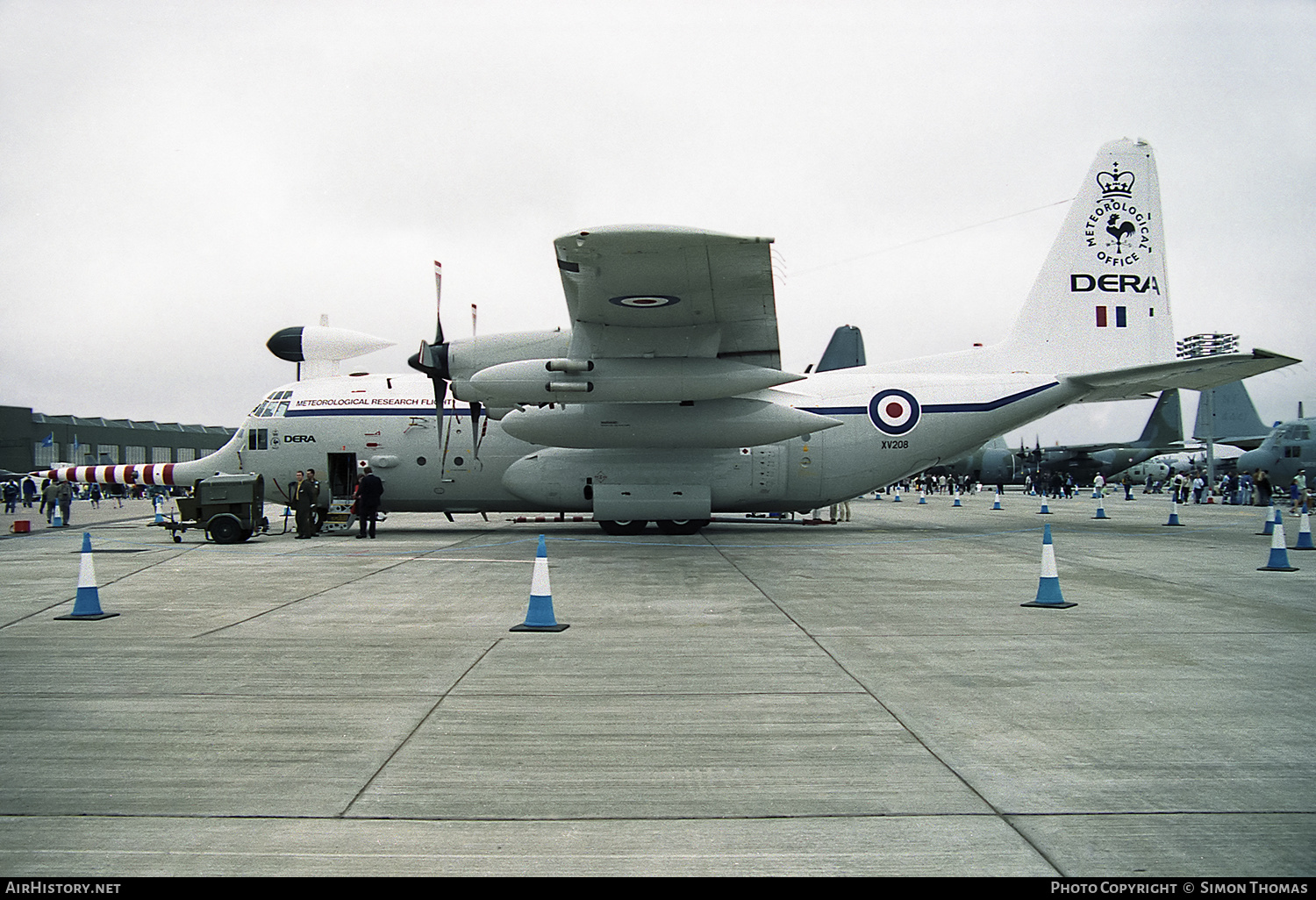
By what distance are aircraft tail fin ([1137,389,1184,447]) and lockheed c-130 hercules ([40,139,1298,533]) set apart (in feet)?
132

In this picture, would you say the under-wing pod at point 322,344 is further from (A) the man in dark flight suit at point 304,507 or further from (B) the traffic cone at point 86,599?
(B) the traffic cone at point 86,599

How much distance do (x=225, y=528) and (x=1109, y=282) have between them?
64.6 ft

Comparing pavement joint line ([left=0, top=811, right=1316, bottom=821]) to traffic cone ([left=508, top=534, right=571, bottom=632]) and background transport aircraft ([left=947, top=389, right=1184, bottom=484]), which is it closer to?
traffic cone ([left=508, top=534, right=571, bottom=632])

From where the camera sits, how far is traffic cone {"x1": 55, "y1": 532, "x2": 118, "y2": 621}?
8.45m

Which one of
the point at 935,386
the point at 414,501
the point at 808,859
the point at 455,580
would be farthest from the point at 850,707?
the point at 414,501

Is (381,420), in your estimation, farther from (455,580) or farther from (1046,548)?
(1046,548)

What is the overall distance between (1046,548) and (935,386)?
9.72m

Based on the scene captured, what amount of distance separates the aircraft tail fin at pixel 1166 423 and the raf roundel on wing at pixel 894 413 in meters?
43.2

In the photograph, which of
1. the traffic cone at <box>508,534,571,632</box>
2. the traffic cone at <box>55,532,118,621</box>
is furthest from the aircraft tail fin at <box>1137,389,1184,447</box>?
the traffic cone at <box>55,532,118,621</box>

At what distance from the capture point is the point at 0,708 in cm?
529

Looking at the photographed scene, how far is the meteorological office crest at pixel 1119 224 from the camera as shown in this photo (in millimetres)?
18266

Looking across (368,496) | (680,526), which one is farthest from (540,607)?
(368,496)

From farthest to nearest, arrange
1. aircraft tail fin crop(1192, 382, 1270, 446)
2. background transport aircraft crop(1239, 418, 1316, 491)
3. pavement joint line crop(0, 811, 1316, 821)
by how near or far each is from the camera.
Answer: aircraft tail fin crop(1192, 382, 1270, 446) → background transport aircraft crop(1239, 418, 1316, 491) → pavement joint line crop(0, 811, 1316, 821)

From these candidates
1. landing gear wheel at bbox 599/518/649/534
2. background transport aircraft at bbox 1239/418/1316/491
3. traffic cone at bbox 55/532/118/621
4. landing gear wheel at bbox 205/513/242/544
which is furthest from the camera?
background transport aircraft at bbox 1239/418/1316/491
